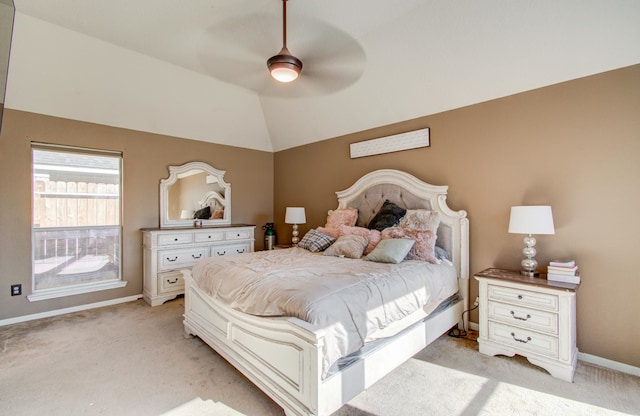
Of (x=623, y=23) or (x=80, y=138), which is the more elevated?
(x=623, y=23)

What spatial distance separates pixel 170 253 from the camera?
393 cm

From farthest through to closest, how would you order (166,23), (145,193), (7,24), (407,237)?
(145,193) → (407,237) → (166,23) → (7,24)

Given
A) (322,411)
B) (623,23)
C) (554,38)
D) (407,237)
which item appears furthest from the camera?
(407,237)

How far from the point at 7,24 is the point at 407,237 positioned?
3.47 meters

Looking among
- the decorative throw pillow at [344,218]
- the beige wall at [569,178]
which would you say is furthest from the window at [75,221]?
the beige wall at [569,178]

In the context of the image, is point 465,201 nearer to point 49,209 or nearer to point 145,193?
point 145,193

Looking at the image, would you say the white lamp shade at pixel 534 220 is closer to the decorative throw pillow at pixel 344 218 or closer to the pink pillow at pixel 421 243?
the pink pillow at pixel 421 243

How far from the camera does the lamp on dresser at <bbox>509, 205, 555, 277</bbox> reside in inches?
90.4

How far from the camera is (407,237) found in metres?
2.94

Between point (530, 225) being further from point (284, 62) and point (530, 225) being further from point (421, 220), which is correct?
point (284, 62)

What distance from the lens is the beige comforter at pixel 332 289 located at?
1671mm

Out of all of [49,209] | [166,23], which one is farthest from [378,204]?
[49,209]

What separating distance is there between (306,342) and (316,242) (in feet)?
6.38

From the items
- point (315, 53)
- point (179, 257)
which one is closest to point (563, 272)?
point (315, 53)
